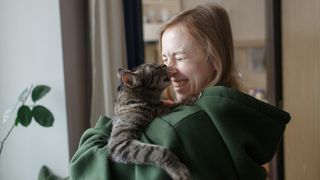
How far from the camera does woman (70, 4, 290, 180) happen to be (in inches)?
30.1

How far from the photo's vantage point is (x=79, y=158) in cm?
83

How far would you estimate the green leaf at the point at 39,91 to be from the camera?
189 centimetres

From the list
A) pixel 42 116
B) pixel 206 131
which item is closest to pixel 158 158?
pixel 206 131

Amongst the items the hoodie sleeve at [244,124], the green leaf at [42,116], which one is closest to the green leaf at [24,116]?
the green leaf at [42,116]

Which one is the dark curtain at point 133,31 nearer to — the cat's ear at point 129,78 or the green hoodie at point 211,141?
the cat's ear at point 129,78

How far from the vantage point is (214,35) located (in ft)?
3.07

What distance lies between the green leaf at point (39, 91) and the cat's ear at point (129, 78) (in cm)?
108

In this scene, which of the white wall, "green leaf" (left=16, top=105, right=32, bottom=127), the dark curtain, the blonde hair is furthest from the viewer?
the dark curtain

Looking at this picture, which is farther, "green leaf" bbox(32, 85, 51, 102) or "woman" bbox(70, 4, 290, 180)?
"green leaf" bbox(32, 85, 51, 102)

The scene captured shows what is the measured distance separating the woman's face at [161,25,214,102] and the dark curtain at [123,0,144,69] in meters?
1.31

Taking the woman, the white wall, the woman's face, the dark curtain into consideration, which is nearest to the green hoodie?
the woman

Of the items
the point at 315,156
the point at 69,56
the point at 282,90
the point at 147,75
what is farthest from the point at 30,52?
the point at 315,156

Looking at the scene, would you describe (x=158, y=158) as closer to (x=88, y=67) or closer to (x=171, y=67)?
(x=171, y=67)

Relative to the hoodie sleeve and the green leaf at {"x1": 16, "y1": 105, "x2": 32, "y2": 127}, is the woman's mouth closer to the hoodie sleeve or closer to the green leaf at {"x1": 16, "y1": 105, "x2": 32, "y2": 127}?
the hoodie sleeve
